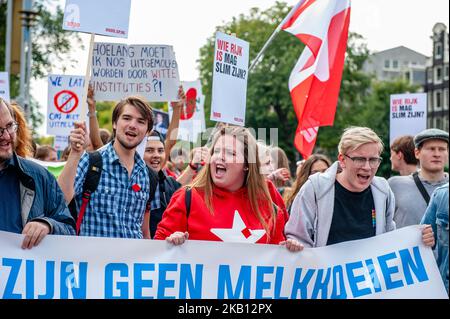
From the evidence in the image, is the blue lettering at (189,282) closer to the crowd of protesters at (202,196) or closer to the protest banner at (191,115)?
the crowd of protesters at (202,196)

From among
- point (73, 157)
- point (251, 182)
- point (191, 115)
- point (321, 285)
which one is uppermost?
point (191, 115)

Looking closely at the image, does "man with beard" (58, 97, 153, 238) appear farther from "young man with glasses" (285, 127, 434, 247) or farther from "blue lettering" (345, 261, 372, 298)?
"blue lettering" (345, 261, 372, 298)

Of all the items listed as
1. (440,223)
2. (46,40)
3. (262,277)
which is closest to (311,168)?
(440,223)

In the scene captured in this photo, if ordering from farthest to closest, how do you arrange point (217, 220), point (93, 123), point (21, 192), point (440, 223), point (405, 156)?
point (405, 156) → point (93, 123) → point (440, 223) → point (217, 220) → point (21, 192)

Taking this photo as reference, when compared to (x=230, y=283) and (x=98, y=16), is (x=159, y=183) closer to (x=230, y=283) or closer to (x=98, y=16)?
(x=98, y=16)

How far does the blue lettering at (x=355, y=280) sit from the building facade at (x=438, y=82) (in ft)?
247

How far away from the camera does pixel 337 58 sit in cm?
816

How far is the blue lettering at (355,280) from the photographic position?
493cm

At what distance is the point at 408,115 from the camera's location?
1013 centimetres

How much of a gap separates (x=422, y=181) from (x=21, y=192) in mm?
3686

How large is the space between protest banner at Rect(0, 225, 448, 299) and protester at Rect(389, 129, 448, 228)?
61.1 inches

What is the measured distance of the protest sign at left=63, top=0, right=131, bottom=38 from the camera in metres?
5.67

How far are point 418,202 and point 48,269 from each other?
3286 mm
